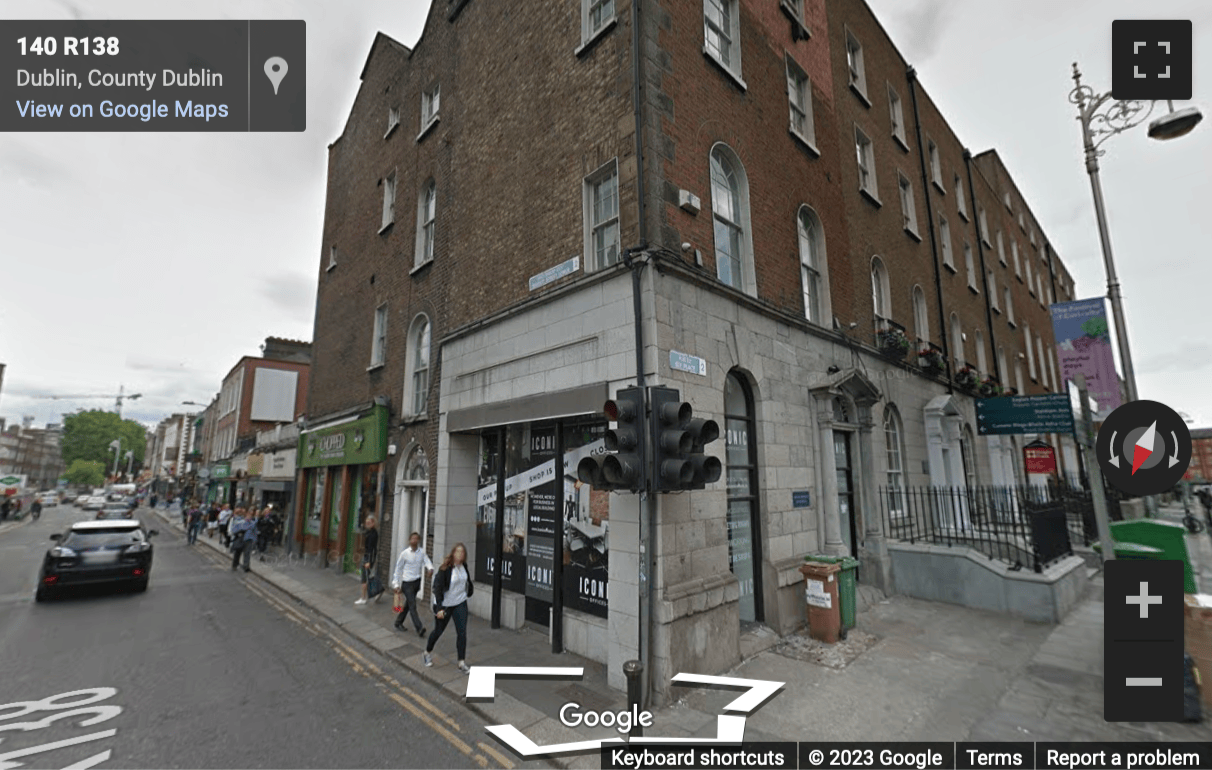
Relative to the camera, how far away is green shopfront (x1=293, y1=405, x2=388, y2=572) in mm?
13758

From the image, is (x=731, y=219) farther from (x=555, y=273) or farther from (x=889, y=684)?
(x=889, y=684)

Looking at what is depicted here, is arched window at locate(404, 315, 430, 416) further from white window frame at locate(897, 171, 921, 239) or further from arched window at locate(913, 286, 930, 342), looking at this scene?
white window frame at locate(897, 171, 921, 239)

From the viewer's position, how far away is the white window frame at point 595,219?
812cm

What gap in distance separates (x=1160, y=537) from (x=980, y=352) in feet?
49.7

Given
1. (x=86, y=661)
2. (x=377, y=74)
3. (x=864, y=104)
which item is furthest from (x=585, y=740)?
(x=377, y=74)

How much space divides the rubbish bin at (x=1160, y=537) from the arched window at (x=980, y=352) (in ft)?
45.7

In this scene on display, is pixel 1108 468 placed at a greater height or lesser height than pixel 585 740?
greater

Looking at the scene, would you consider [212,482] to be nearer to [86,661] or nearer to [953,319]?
[86,661]

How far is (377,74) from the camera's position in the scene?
17.9m

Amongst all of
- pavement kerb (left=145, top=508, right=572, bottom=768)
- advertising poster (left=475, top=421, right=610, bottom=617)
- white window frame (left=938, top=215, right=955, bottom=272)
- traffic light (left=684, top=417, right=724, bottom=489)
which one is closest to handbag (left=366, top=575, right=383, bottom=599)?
pavement kerb (left=145, top=508, right=572, bottom=768)

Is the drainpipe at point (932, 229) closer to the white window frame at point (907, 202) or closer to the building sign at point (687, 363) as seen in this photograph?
the white window frame at point (907, 202)

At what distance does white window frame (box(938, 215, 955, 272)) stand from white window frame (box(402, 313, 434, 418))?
17369 millimetres

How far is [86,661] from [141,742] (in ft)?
12.0

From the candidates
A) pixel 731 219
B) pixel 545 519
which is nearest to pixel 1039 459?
pixel 731 219
